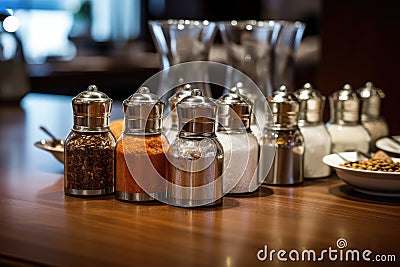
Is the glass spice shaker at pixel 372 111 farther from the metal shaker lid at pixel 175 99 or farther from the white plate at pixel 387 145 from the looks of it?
the metal shaker lid at pixel 175 99

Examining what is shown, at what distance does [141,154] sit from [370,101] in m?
0.59

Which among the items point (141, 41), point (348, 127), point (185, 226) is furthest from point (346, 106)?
point (141, 41)

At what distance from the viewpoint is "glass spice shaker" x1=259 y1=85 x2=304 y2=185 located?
1.21 meters

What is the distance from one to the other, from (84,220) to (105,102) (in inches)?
8.1

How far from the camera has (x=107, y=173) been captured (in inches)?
44.2

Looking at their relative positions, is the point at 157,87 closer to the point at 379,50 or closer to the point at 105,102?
the point at 105,102

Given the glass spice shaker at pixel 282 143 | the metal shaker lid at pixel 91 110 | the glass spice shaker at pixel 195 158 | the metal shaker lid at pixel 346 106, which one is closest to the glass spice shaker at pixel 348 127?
the metal shaker lid at pixel 346 106

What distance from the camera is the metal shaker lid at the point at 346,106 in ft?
4.42

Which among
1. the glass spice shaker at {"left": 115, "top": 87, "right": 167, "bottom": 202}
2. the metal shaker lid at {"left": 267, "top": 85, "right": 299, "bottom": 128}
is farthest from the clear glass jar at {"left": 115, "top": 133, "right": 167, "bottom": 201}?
the metal shaker lid at {"left": 267, "top": 85, "right": 299, "bottom": 128}

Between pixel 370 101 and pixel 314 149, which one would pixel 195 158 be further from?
pixel 370 101

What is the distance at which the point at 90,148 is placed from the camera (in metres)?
1.10

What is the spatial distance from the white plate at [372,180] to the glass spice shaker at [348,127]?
17cm

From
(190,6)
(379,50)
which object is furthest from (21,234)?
(190,6)

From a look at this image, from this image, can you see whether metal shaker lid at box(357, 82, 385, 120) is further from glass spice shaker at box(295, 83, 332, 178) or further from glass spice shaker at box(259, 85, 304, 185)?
glass spice shaker at box(259, 85, 304, 185)
